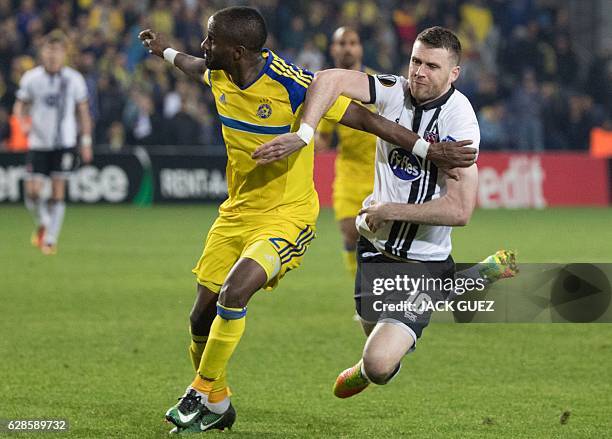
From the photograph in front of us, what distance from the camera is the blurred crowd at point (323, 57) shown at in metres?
20.4

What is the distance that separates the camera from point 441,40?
5.61m

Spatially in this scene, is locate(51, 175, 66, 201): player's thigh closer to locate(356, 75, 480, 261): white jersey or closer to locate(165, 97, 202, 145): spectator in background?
locate(165, 97, 202, 145): spectator in background

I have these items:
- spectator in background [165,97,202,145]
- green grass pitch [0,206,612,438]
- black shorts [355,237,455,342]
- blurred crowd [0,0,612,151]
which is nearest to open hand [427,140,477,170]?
black shorts [355,237,455,342]

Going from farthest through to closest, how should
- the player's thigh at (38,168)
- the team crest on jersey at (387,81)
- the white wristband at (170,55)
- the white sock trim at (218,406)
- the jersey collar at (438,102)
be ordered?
the player's thigh at (38,168), the white wristband at (170,55), the team crest on jersey at (387,81), the jersey collar at (438,102), the white sock trim at (218,406)

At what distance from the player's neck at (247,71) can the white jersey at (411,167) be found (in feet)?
1.88

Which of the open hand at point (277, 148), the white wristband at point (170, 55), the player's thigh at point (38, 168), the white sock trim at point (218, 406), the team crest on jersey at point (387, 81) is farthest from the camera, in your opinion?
the player's thigh at point (38, 168)

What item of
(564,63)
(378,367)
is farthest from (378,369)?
(564,63)

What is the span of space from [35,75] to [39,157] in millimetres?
994

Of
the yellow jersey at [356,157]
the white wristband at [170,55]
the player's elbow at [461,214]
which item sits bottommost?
the yellow jersey at [356,157]

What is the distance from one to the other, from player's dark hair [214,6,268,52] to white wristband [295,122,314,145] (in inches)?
21.6

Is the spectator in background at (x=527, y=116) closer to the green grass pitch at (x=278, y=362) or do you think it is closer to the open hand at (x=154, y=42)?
the green grass pitch at (x=278, y=362)

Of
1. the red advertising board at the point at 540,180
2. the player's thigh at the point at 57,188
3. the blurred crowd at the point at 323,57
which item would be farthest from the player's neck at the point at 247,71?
the blurred crowd at the point at 323,57

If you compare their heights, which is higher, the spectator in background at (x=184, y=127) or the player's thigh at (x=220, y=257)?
the player's thigh at (x=220, y=257)

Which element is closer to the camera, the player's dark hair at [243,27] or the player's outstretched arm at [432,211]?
the player's outstretched arm at [432,211]
